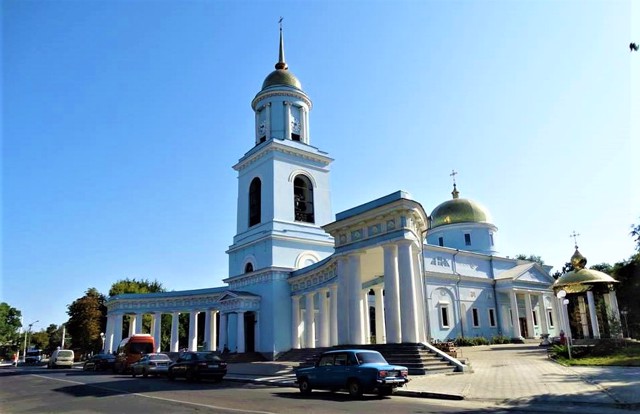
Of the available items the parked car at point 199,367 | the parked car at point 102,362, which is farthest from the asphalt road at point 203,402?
the parked car at point 102,362

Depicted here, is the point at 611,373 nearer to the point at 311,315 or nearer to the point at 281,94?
the point at 311,315

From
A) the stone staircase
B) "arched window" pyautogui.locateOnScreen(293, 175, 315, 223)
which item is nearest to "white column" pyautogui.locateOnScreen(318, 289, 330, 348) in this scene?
"arched window" pyautogui.locateOnScreen(293, 175, 315, 223)

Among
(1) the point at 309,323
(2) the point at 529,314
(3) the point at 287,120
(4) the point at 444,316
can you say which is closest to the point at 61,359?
(1) the point at 309,323

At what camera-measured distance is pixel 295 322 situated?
106 ft

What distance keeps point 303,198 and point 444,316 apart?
50.8 feet

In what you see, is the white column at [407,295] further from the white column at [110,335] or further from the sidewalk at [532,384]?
the white column at [110,335]

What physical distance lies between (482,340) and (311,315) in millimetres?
15866

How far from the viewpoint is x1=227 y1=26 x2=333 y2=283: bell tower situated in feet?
111

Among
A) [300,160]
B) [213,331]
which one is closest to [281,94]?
[300,160]

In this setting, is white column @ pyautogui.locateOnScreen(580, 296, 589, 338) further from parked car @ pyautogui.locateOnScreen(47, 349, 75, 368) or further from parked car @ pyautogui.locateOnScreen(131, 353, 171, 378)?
parked car @ pyautogui.locateOnScreen(47, 349, 75, 368)

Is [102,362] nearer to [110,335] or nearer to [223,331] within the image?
[223,331]

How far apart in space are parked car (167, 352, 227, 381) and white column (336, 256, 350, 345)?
5.57 metres

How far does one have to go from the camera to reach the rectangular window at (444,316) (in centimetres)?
3880

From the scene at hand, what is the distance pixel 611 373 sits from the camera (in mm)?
16422
